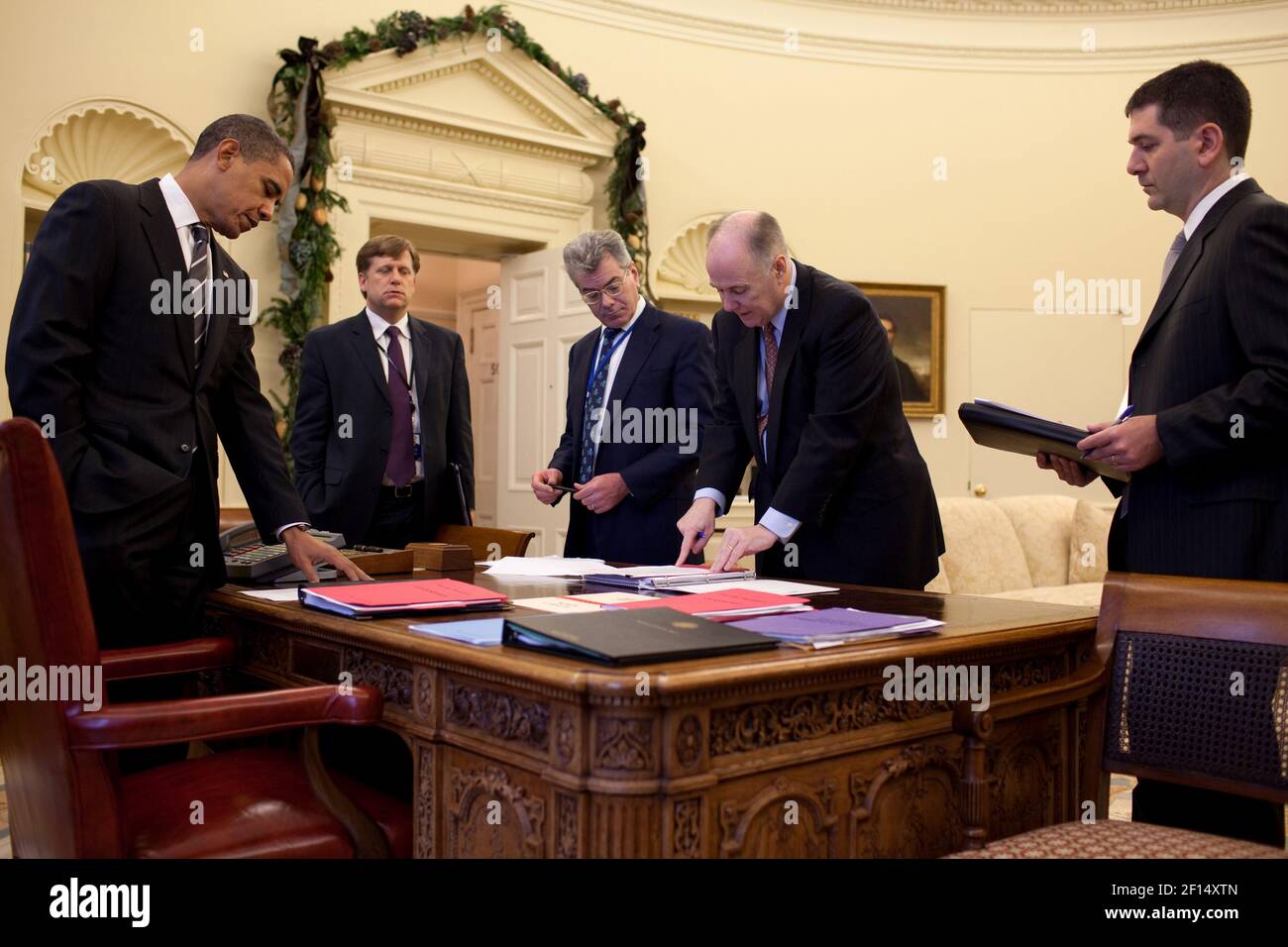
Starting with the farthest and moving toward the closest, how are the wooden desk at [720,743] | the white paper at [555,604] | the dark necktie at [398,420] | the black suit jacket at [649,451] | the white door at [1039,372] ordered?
the white door at [1039,372] < the dark necktie at [398,420] < the black suit jacket at [649,451] < the white paper at [555,604] < the wooden desk at [720,743]

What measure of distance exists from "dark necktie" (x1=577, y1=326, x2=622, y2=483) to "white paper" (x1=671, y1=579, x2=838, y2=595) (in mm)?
1559

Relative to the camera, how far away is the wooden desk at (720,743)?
143cm

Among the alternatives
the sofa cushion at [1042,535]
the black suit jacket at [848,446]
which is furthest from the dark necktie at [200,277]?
the sofa cushion at [1042,535]

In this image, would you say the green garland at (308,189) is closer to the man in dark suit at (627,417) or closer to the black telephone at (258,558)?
the man in dark suit at (627,417)

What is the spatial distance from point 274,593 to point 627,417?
1803mm

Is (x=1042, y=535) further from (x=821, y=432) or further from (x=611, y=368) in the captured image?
(x=821, y=432)

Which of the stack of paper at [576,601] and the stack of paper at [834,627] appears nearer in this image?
the stack of paper at [834,627]

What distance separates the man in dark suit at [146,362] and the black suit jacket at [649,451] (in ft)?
4.64

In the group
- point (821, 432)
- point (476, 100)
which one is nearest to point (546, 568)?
point (821, 432)

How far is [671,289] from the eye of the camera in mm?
8047

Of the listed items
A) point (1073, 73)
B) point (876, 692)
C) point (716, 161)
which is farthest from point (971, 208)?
point (876, 692)

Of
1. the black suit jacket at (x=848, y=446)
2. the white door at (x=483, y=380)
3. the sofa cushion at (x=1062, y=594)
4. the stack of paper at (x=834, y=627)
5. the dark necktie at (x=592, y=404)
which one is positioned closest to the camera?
the stack of paper at (x=834, y=627)

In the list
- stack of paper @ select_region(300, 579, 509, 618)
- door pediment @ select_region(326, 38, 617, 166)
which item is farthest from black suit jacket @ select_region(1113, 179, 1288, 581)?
door pediment @ select_region(326, 38, 617, 166)
